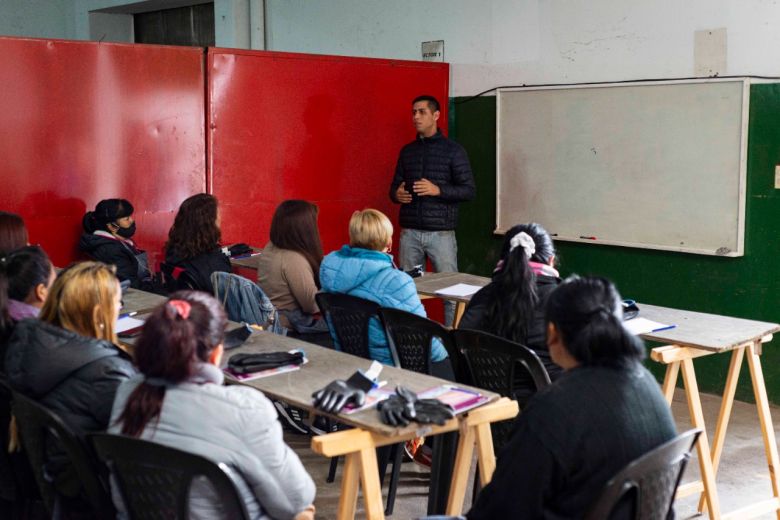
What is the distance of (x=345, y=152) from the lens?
21.4 ft

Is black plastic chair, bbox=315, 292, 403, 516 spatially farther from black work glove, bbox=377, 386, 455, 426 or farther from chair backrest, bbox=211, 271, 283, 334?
black work glove, bbox=377, 386, 455, 426

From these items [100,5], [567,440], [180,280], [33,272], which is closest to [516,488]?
[567,440]

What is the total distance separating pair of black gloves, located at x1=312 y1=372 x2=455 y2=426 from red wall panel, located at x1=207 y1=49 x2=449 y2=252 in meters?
3.45

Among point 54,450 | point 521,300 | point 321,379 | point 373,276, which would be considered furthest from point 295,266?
point 54,450

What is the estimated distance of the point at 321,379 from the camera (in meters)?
2.97

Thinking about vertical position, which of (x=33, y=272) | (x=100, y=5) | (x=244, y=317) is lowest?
(x=244, y=317)

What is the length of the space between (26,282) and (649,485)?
6.52 feet

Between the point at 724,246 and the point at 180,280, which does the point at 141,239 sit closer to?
the point at 180,280

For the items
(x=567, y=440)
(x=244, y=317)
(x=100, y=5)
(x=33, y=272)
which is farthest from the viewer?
(x=100, y=5)

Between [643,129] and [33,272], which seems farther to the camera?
[643,129]

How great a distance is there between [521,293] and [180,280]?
1.98 m

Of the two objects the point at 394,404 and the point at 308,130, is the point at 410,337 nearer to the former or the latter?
the point at 394,404

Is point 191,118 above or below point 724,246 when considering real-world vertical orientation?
above

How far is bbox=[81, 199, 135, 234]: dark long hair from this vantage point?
526 centimetres
